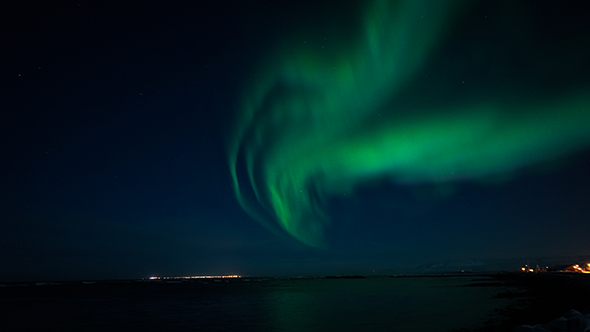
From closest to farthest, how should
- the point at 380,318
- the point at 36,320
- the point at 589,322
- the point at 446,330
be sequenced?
the point at 589,322
the point at 446,330
the point at 380,318
the point at 36,320

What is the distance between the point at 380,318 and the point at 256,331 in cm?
1008

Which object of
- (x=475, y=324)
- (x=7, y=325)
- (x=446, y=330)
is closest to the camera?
(x=446, y=330)

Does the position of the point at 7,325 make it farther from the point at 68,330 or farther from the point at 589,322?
the point at 589,322

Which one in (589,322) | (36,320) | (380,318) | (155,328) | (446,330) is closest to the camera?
(589,322)

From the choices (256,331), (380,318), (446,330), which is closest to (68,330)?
(256,331)

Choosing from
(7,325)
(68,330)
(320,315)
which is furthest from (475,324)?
(7,325)

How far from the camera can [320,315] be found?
109 feet

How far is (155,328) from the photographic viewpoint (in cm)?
2792

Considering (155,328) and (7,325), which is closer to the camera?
(155,328)

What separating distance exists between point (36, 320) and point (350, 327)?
28.5 metres

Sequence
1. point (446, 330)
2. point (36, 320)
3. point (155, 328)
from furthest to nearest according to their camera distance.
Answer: point (36, 320) < point (155, 328) < point (446, 330)

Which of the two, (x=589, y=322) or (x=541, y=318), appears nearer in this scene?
(x=589, y=322)

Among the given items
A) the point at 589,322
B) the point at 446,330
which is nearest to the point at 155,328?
the point at 446,330

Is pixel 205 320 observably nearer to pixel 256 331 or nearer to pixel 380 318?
pixel 256 331
